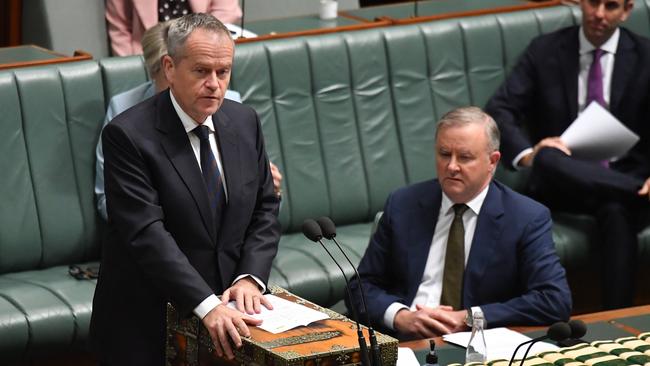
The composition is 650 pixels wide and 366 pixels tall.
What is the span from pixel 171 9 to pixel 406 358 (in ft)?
8.77

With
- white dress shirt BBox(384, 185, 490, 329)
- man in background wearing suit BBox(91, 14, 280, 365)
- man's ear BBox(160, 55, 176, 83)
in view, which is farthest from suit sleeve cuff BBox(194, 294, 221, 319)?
white dress shirt BBox(384, 185, 490, 329)

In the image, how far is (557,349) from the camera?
330 cm

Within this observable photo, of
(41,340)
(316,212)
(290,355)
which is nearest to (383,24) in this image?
(316,212)

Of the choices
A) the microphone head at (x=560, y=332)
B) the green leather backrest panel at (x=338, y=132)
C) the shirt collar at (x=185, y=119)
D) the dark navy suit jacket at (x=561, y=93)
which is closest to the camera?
the microphone head at (x=560, y=332)

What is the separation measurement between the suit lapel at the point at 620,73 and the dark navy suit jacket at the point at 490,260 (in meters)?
1.64

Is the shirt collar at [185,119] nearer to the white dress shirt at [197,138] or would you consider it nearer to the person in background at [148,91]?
the white dress shirt at [197,138]

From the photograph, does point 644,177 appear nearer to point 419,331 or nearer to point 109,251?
point 419,331

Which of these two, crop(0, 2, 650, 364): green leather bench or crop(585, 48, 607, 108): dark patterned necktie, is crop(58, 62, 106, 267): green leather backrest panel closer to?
crop(0, 2, 650, 364): green leather bench

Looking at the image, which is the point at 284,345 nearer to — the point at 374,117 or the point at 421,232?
the point at 421,232

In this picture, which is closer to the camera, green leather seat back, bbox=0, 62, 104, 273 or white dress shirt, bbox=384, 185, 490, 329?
white dress shirt, bbox=384, 185, 490, 329

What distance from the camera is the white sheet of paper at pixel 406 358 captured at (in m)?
3.35

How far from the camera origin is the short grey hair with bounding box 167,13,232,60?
10.8ft

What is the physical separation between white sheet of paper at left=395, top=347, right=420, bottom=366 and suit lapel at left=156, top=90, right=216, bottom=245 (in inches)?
23.3

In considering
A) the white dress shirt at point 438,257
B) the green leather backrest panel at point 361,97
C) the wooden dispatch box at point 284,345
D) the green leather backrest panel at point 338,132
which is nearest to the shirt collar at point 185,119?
the wooden dispatch box at point 284,345
